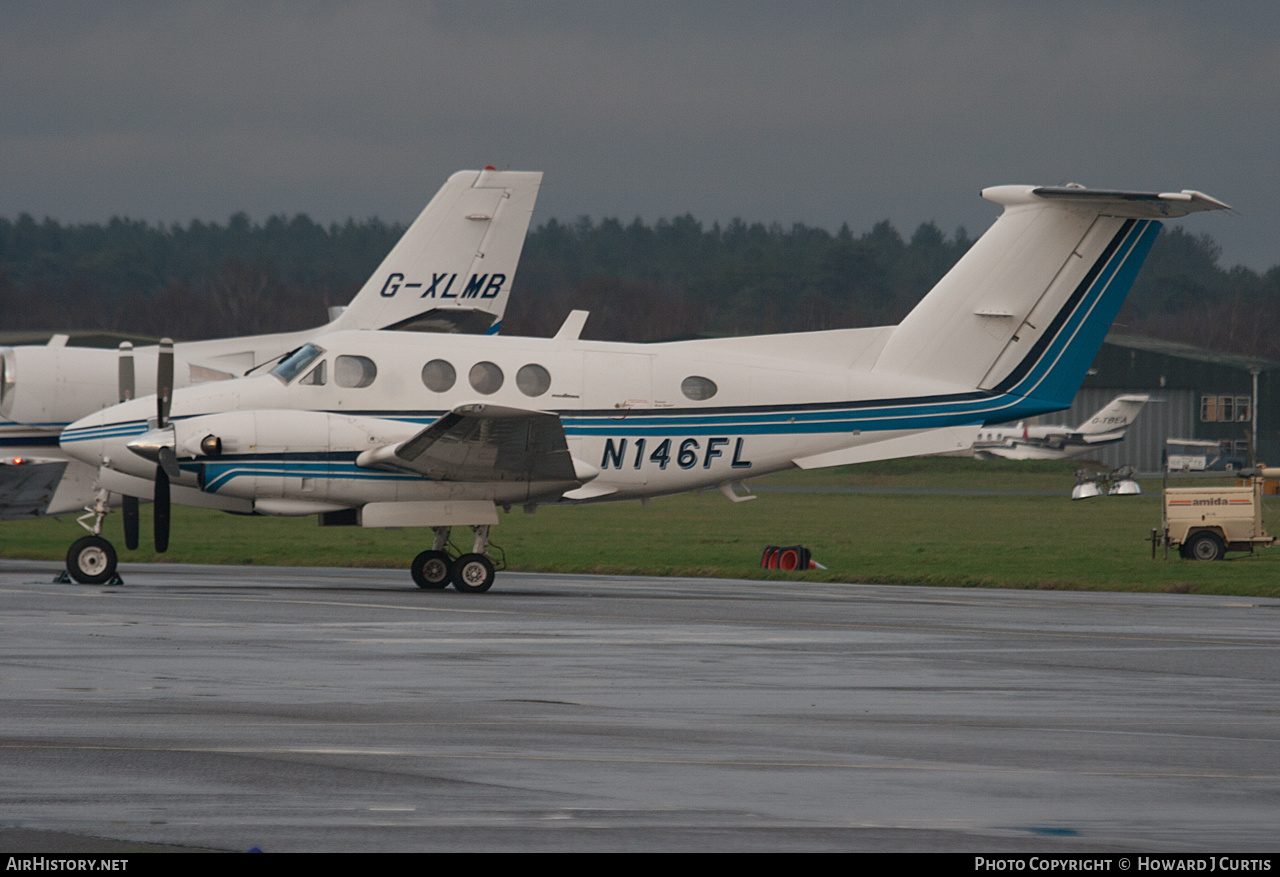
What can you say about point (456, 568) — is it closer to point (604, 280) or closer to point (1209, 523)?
point (1209, 523)

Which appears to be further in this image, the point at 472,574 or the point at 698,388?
the point at 698,388

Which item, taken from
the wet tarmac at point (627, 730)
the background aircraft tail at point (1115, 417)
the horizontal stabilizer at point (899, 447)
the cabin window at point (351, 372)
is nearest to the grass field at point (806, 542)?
the horizontal stabilizer at point (899, 447)

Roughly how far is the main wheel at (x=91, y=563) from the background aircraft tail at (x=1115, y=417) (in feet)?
237

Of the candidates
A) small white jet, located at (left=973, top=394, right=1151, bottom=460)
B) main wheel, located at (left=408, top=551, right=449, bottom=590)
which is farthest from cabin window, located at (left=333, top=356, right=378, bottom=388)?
small white jet, located at (left=973, top=394, right=1151, bottom=460)

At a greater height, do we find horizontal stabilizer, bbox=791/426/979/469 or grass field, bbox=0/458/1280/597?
horizontal stabilizer, bbox=791/426/979/469

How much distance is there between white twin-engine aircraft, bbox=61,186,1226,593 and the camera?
19609mm

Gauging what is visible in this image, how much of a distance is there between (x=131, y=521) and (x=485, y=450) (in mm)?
5765

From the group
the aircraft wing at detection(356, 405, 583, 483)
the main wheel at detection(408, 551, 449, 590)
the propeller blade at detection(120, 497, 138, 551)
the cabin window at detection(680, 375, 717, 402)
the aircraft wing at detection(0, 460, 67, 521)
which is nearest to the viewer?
the aircraft wing at detection(356, 405, 583, 483)

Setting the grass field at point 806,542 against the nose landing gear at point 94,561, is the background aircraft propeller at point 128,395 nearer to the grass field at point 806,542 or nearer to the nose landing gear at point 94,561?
the nose landing gear at point 94,561

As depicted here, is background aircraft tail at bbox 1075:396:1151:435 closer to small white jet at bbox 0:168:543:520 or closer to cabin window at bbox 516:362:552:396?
small white jet at bbox 0:168:543:520

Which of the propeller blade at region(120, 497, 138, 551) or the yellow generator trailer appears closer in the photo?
the propeller blade at region(120, 497, 138, 551)

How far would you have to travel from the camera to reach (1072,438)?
282 ft

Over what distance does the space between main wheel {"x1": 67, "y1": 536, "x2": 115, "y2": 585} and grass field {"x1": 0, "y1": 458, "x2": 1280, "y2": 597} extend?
8.05 metres

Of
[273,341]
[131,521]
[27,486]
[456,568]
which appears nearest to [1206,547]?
[456,568]
